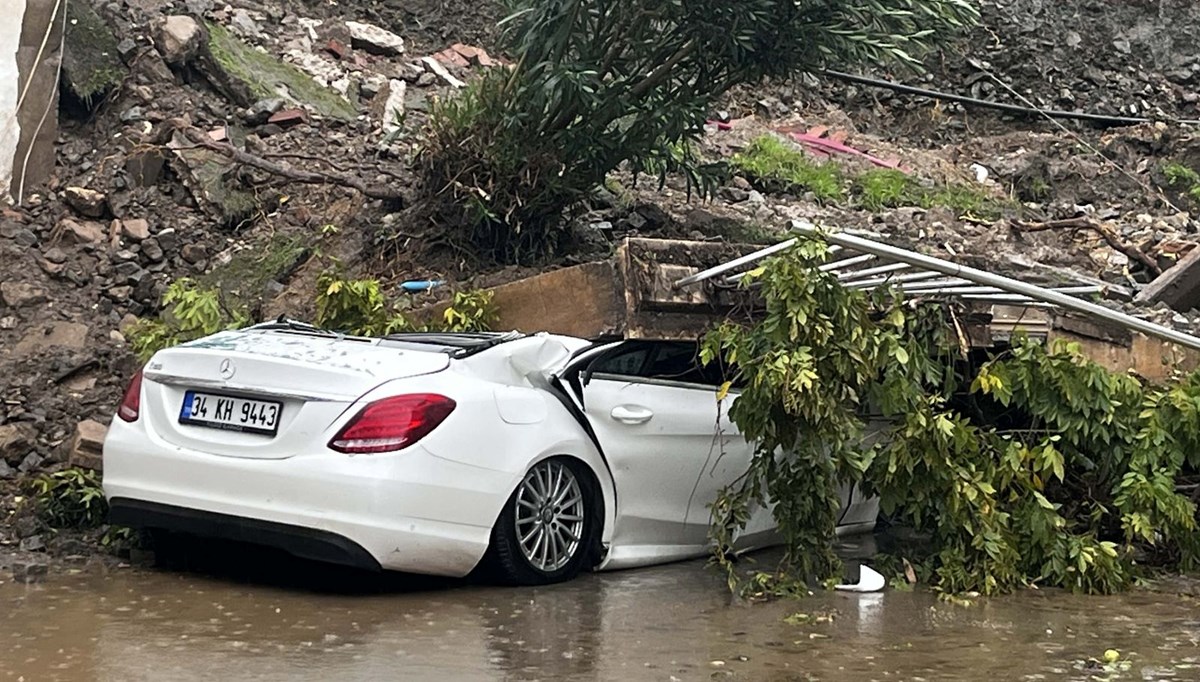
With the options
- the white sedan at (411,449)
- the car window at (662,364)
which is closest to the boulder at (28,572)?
the white sedan at (411,449)

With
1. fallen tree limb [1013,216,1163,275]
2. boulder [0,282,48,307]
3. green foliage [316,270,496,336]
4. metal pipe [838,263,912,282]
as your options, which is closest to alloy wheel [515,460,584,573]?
green foliage [316,270,496,336]

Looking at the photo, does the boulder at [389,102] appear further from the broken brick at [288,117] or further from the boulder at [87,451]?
the boulder at [87,451]

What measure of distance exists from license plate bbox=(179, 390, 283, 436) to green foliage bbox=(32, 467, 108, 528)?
1170mm

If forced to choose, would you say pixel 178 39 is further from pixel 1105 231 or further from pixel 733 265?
pixel 1105 231

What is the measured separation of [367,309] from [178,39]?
14.8ft

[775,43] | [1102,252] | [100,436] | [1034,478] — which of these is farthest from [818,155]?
[100,436]

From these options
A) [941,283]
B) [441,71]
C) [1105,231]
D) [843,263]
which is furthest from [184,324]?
[1105,231]

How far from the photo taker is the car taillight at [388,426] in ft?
19.1

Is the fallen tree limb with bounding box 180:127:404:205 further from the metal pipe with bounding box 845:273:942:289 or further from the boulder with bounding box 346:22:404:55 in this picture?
the metal pipe with bounding box 845:273:942:289

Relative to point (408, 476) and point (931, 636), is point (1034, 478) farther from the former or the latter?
point (408, 476)

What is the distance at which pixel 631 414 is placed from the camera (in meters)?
6.75

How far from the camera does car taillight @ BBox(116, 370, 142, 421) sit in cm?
633

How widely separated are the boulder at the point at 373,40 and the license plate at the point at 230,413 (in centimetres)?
793

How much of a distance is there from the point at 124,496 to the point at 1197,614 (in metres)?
4.76
